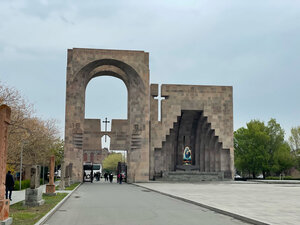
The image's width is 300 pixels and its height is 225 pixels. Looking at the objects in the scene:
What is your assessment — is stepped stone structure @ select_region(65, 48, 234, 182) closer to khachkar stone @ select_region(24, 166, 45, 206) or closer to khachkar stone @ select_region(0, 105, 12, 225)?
khachkar stone @ select_region(24, 166, 45, 206)

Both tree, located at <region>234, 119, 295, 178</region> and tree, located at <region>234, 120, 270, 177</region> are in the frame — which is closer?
tree, located at <region>234, 119, 295, 178</region>

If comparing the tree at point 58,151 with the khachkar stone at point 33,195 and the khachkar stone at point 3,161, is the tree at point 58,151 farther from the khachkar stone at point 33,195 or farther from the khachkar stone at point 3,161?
the khachkar stone at point 3,161

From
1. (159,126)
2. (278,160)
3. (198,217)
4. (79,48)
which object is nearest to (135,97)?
(159,126)

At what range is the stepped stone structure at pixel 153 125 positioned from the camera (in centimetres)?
4425

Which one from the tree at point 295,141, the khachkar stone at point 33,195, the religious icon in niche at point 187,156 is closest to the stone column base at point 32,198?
the khachkar stone at point 33,195

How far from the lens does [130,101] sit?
151 feet

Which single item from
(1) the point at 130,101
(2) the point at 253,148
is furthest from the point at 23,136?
(2) the point at 253,148

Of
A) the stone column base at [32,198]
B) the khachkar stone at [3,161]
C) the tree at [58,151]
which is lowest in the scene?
the stone column base at [32,198]

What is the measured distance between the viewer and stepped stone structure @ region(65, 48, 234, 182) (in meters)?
44.2

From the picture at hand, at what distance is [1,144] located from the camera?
32.4ft

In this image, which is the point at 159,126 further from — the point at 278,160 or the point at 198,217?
the point at 198,217

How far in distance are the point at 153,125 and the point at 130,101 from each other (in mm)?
4246

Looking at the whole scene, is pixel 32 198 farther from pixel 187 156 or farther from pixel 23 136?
pixel 187 156

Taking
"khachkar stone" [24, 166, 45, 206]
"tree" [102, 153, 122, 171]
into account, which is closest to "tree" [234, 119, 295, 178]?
"khachkar stone" [24, 166, 45, 206]
